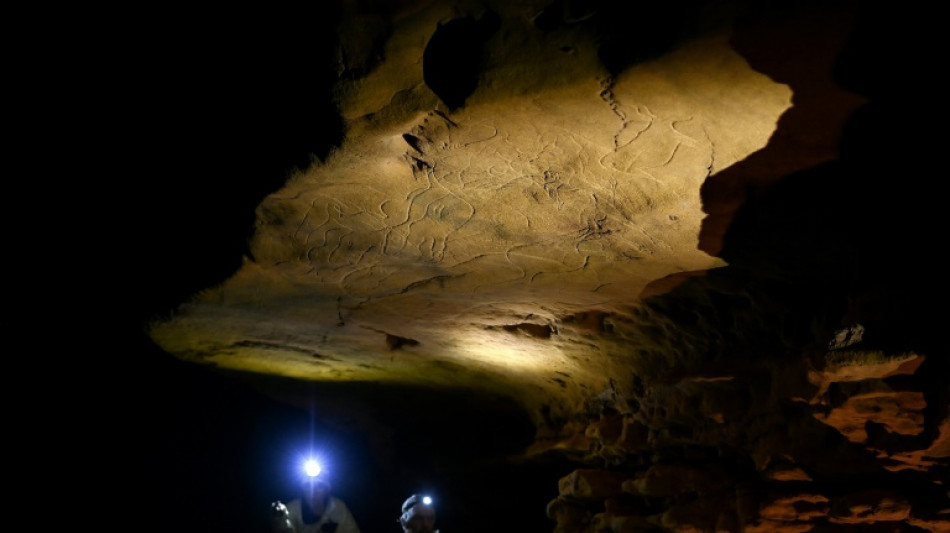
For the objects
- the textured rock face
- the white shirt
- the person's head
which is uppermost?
the textured rock face

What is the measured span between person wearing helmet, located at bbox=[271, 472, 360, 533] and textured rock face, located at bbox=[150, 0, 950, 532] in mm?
3496

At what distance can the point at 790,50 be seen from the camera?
5.71ft

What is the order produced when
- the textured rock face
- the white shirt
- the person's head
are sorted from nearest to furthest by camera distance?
the textured rock face
the person's head
the white shirt

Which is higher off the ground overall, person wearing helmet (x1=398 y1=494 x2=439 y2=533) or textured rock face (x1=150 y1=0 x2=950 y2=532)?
textured rock face (x1=150 y1=0 x2=950 y2=532)

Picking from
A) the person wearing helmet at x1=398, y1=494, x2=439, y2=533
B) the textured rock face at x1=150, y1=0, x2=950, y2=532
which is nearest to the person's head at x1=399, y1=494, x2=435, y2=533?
the person wearing helmet at x1=398, y1=494, x2=439, y2=533

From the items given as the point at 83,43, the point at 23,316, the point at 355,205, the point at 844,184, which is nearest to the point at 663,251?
the point at 844,184

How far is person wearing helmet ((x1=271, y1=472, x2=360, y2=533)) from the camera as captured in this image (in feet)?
23.9

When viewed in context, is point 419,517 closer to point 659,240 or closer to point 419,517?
point 419,517

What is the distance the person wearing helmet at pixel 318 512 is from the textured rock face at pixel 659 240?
3496mm

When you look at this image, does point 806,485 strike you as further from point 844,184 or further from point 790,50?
point 790,50

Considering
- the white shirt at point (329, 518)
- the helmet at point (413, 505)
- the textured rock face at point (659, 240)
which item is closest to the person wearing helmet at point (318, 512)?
the white shirt at point (329, 518)

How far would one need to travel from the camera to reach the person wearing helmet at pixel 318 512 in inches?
286

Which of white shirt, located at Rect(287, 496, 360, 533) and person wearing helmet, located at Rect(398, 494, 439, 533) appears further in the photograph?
white shirt, located at Rect(287, 496, 360, 533)

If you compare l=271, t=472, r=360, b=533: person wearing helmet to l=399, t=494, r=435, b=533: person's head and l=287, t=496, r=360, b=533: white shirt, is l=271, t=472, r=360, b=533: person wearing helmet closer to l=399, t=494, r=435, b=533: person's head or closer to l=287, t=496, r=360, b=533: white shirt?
l=287, t=496, r=360, b=533: white shirt
